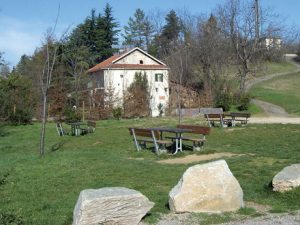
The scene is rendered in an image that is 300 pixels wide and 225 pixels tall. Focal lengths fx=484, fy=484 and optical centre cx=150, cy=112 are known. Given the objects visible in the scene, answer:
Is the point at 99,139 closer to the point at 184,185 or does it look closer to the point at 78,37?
the point at 184,185

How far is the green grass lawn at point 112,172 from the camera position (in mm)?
7402

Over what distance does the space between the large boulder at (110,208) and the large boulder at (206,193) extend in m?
0.59

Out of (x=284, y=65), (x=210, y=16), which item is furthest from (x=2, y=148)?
(x=284, y=65)

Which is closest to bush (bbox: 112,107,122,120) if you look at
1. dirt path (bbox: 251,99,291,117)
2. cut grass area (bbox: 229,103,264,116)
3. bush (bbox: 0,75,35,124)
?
bush (bbox: 0,75,35,124)

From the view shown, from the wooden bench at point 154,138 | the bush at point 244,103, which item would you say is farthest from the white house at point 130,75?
the wooden bench at point 154,138

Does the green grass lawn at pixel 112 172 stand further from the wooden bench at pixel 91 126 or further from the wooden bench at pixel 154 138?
the wooden bench at pixel 91 126

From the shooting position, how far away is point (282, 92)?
57.2 metres

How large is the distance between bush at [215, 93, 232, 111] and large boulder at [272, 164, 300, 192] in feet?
102

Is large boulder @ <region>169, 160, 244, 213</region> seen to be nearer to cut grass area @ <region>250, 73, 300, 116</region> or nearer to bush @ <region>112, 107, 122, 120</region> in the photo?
bush @ <region>112, 107, 122, 120</region>

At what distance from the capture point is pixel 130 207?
6141 mm

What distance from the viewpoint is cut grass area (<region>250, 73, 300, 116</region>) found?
1645 inches

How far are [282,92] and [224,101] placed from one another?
20.7m

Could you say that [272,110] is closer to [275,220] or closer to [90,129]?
[90,129]

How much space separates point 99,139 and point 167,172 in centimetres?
959
